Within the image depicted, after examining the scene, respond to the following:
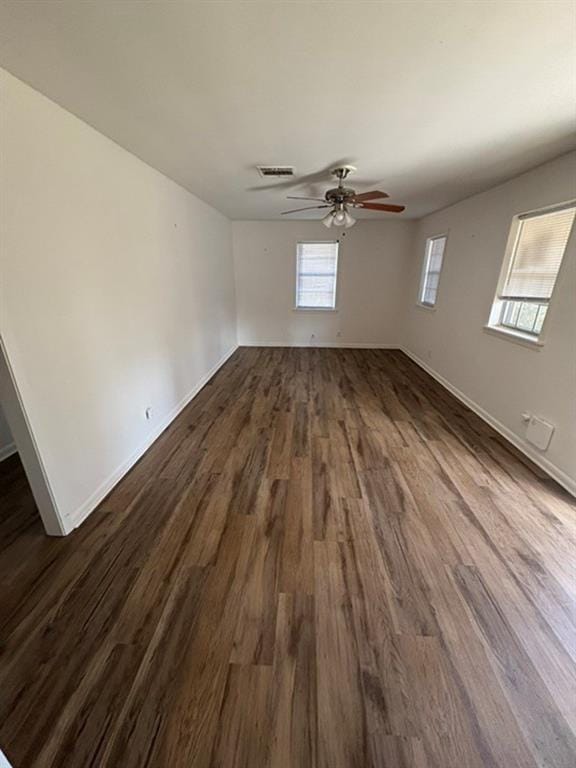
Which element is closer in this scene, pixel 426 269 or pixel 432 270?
pixel 432 270

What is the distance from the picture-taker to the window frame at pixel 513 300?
2.58 m

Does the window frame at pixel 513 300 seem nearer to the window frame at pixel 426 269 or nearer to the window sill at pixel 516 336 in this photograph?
the window sill at pixel 516 336

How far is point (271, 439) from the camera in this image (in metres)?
3.00

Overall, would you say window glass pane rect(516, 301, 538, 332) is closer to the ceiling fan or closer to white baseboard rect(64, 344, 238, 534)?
the ceiling fan

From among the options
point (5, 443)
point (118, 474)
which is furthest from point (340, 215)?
point (5, 443)

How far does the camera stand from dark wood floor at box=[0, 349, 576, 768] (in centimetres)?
108

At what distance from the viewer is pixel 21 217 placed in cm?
155

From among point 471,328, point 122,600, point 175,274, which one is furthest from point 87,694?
point 471,328

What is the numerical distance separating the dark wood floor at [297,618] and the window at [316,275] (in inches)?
168

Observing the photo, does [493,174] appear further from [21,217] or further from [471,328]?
[21,217]

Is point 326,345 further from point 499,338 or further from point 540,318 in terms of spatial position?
point 540,318

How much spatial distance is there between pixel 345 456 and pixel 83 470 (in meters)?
1.97

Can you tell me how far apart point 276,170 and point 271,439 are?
255 cm

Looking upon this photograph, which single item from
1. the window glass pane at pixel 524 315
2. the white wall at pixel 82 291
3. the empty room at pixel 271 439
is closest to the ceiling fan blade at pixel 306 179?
the empty room at pixel 271 439
